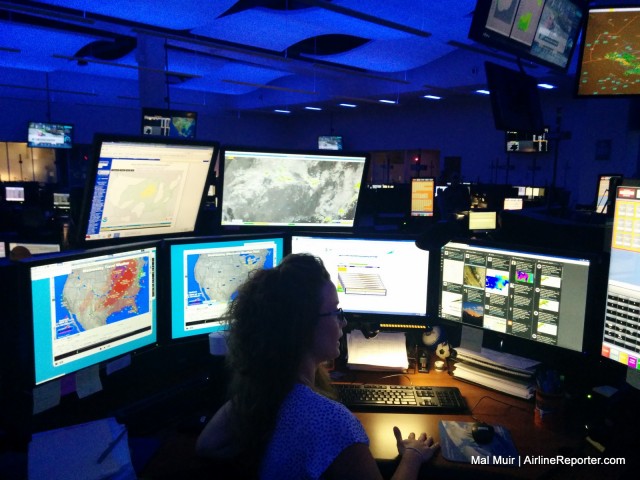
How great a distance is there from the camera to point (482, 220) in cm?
452

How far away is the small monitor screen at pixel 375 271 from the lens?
1970 mm

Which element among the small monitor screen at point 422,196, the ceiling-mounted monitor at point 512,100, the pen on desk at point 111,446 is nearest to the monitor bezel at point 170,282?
the pen on desk at point 111,446

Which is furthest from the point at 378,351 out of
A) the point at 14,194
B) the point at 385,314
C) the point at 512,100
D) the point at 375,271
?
the point at 14,194

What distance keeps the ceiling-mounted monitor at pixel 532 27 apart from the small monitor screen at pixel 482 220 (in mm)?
1510

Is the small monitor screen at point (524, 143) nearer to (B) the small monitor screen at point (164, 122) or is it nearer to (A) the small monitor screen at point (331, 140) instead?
(A) the small monitor screen at point (331, 140)

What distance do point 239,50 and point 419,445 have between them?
6.15m

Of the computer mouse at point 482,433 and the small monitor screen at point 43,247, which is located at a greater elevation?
the small monitor screen at point 43,247

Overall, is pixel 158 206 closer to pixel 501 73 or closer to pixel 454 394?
pixel 454 394

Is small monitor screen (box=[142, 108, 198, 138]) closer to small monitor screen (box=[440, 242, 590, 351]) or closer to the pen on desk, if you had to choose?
small monitor screen (box=[440, 242, 590, 351])

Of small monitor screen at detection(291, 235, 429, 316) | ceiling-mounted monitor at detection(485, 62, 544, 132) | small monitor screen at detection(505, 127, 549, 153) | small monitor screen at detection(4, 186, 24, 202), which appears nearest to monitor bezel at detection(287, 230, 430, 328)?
small monitor screen at detection(291, 235, 429, 316)

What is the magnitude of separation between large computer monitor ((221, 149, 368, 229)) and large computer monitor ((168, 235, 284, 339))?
236 millimetres

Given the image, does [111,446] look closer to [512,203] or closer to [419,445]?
[419,445]

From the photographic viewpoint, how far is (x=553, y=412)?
1.54 meters

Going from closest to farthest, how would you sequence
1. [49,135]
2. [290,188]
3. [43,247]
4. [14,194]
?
[290,188], [43,247], [14,194], [49,135]
